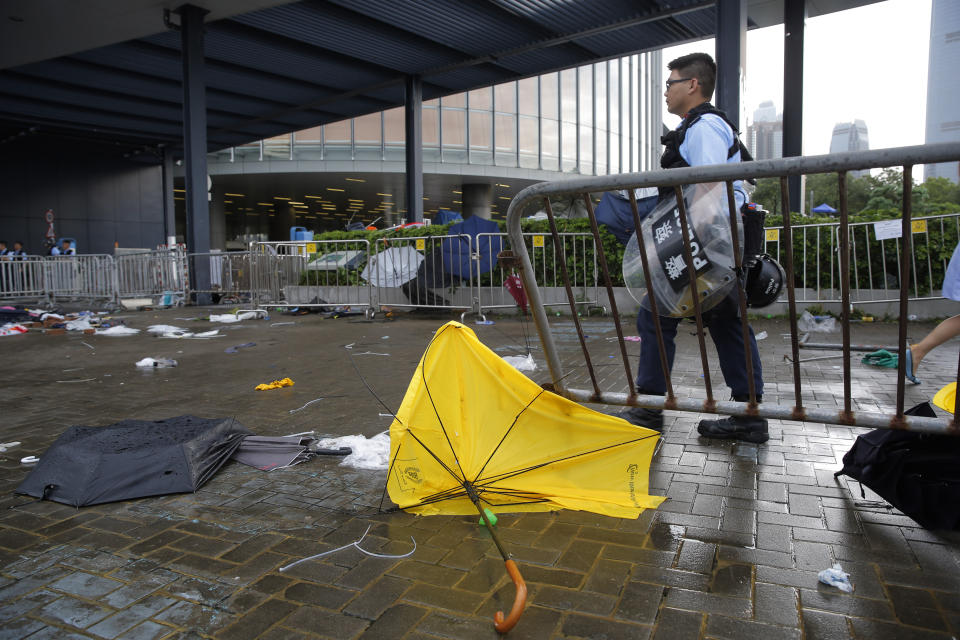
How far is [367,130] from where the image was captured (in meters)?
30.9

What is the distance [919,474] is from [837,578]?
0.80m

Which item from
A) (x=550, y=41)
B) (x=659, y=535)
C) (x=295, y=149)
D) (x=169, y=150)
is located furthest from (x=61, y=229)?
(x=659, y=535)

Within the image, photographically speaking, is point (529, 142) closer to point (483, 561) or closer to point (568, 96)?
point (568, 96)

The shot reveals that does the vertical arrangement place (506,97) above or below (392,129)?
above

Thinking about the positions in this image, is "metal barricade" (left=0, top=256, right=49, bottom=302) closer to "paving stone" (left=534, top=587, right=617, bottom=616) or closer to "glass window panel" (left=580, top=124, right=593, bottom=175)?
"paving stone" (left=534, top=587, right=617, bottom=616)

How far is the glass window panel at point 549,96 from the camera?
33.4 m

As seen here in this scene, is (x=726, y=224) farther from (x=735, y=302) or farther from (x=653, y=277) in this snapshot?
(x=735, y=302)

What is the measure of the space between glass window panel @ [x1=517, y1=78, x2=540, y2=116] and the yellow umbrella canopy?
31.8m

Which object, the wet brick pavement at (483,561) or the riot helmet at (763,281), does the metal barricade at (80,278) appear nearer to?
the wet brick pavement at (483,561)

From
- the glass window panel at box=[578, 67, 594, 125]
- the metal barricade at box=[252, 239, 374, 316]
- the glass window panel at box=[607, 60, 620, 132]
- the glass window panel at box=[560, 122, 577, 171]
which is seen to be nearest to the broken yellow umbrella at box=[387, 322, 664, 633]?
the metal barricade at box=[252, 239, 374, 316]

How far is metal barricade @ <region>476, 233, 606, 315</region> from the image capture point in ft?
38.1

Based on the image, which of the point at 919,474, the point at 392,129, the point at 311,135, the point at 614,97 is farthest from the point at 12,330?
the point at 614,97

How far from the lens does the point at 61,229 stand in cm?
2844

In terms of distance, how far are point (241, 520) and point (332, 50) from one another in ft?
57.2
